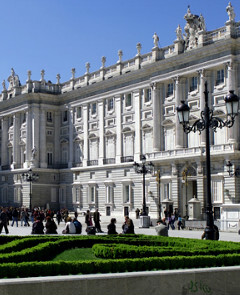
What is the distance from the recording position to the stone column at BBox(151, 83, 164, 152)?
177 feet

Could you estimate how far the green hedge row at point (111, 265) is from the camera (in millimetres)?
11395

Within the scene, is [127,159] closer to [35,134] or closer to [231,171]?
[35,134]

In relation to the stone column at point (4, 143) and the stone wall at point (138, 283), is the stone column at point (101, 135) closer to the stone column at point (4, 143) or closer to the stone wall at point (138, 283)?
the stone column at point (4, 143)

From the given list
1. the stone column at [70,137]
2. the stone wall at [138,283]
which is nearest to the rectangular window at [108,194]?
the stone column at [70,137]

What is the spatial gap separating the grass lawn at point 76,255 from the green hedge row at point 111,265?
283cm

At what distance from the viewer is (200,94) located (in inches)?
1975

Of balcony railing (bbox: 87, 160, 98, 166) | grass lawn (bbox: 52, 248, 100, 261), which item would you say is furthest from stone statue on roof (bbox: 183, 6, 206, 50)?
grass lawn (bbox: 52, 248, 100, 261)

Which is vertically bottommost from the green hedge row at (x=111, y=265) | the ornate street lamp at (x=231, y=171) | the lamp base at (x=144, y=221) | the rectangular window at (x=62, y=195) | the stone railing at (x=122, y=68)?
the lamp base at (x=144, y=221)

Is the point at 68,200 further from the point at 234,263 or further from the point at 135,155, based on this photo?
the point at 234,263

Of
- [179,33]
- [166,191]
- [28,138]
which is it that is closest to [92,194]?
[28,138]

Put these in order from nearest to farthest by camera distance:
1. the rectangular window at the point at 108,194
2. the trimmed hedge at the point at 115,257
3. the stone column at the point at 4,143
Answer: the trimmed hedge at the point at 115,257 → the rectangular window at the point at 108,194 → the stone column at the point at 4,143

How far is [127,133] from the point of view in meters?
59.0

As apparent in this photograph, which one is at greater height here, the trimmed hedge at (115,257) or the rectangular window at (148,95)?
the rectangular window at (148,95)

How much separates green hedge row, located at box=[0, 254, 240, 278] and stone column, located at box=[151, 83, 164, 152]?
41254mm
